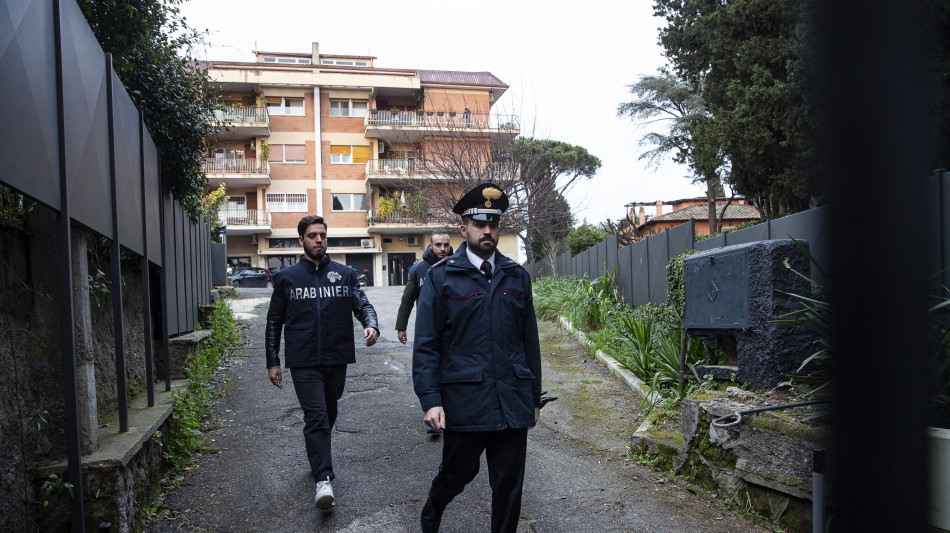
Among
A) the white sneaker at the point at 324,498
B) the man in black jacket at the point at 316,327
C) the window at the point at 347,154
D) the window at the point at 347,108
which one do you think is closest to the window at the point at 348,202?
the window at the point at 347,154

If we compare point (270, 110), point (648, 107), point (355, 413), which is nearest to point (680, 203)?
point (648, 107)

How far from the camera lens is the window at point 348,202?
1670 inches

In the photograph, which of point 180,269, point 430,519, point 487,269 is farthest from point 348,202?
point 430,519

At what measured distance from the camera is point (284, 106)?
41.5m

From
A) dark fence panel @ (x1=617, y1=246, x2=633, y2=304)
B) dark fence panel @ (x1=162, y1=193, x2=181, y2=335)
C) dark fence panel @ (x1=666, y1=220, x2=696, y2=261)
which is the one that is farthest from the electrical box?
dark fence panel @ (x1=617, y1=246, x2=633, y2=304)

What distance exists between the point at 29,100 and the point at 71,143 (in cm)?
57

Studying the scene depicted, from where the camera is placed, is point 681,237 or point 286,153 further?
point 286,153

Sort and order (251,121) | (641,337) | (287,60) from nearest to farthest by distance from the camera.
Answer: (641,337), (251,121), (287,60)

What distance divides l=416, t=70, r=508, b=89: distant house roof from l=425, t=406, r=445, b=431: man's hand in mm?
40171

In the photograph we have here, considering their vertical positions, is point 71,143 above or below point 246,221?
below

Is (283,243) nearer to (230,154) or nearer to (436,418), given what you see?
(230,154)

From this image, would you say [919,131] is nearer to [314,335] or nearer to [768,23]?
[314,335]

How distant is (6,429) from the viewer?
134 inches

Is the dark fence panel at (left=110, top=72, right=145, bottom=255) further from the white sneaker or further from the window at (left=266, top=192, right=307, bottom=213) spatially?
the window at (left=266, top=192, right=307, bottom=213)
